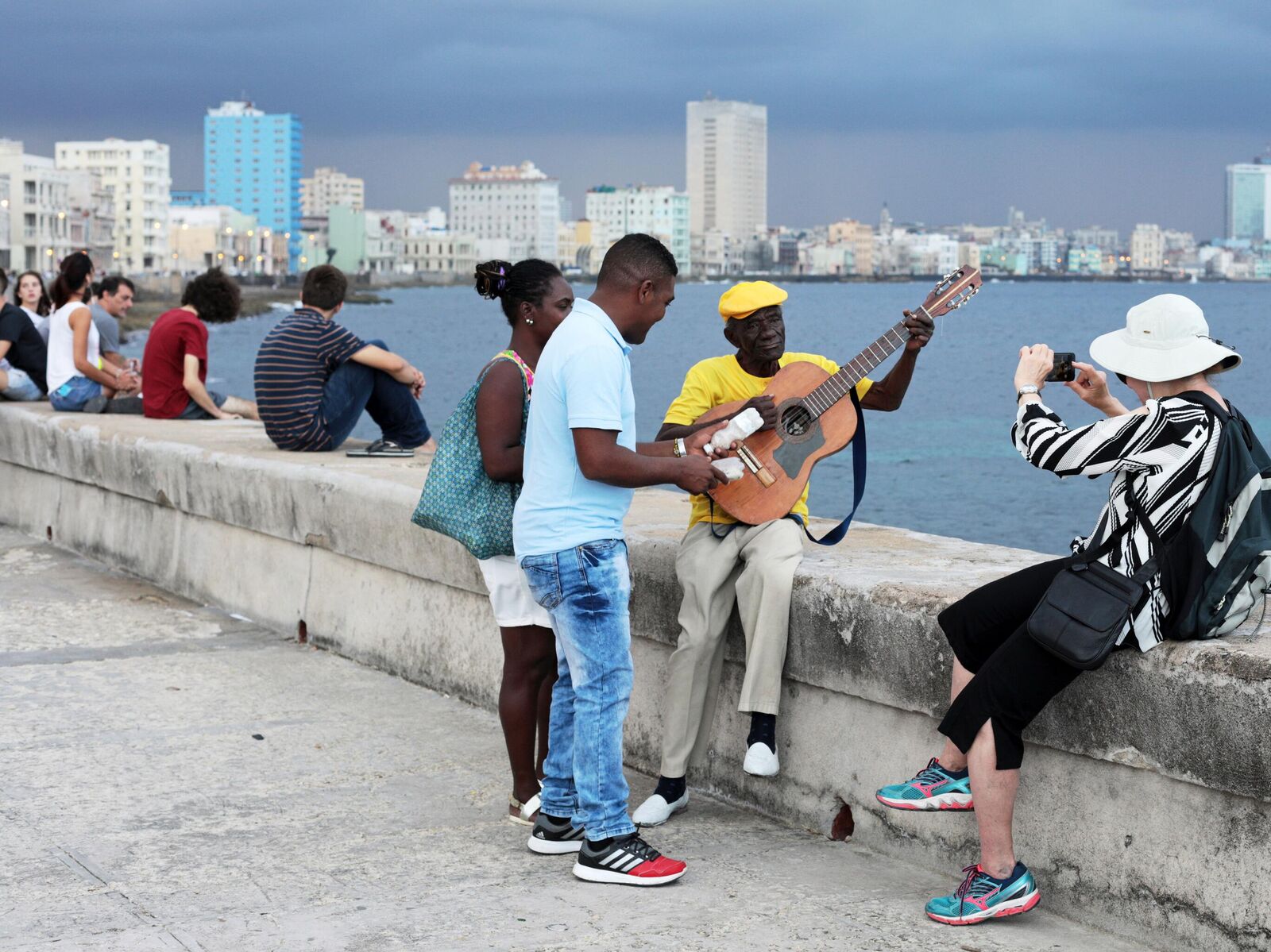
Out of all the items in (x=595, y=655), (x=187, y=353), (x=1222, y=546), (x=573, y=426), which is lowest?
(x=595, y=655)

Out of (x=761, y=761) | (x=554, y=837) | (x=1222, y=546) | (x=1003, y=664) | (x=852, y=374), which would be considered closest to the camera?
(x=1222, y=546)

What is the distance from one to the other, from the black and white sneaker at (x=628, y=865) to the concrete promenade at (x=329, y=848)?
0.04m

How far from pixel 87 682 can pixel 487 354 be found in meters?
71.8

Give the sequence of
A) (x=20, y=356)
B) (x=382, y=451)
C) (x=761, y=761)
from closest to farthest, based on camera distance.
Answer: (x=761, y=761), (x=382, y=451), (x=20, y=356)

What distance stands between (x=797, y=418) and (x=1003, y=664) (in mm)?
1483

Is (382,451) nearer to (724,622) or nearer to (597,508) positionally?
(724,622)

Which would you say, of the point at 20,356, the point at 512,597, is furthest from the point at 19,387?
the point at 512,597

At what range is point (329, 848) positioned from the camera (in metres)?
4.25

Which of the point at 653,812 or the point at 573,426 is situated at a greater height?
the point at 573,426

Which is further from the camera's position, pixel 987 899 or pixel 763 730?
pixel 763 730

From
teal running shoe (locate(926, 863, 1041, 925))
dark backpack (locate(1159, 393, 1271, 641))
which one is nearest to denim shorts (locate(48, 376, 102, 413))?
teal running shoe (locate(926, 863, 1041, 925))

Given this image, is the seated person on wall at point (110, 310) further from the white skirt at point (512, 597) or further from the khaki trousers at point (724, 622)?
the khaki trousers at point (724, 622)

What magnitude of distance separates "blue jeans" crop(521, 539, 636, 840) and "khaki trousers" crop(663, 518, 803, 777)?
49 cm

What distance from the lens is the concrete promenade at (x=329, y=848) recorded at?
3654mm
